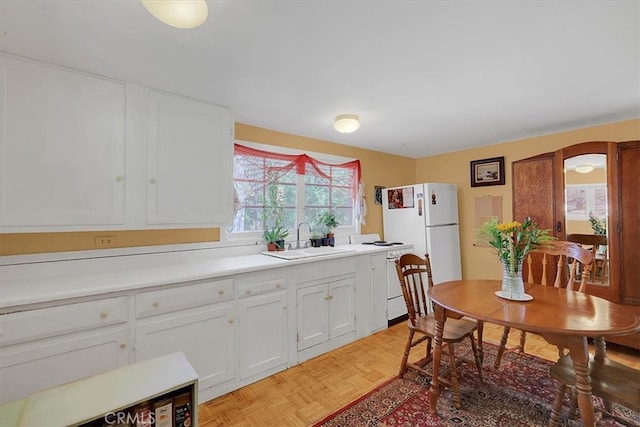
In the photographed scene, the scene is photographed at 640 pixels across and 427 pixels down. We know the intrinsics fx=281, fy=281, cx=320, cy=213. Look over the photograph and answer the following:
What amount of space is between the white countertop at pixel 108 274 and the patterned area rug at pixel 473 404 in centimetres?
114

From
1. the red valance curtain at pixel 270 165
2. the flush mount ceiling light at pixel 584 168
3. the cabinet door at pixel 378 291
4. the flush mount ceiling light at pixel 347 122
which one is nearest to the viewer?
the flush mount ceiling light at pixel 347 122

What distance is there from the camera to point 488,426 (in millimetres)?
1685

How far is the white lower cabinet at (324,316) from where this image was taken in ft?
8.09

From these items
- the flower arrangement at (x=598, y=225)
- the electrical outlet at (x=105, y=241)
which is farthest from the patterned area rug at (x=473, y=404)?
the electrical outlet at (x=105, y=241)

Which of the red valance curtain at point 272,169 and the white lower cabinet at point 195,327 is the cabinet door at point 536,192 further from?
the white lower cabinet at point 195,327

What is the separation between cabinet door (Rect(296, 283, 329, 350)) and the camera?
96.6 inches

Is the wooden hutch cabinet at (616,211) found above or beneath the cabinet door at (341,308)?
above

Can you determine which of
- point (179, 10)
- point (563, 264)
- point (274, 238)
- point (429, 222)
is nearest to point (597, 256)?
point (563, 264)

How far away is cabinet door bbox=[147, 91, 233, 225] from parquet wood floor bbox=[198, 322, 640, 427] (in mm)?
1307

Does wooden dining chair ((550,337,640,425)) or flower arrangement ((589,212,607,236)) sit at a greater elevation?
flower arrangement ((589,212,607,236))

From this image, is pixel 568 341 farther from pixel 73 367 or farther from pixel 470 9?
pixel 73 367

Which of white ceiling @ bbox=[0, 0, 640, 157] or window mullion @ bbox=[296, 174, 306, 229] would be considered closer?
white ceiling @ bbox=[0, 0, 640, 157]

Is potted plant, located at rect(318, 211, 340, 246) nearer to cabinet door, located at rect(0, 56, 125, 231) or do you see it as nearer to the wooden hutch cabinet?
cabinet door, located at rect(0, 56, 125, 231)

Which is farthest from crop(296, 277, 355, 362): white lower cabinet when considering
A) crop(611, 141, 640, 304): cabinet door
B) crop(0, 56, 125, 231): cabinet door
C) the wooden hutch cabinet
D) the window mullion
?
crop(611, 141, 640, 304): cabinet door
